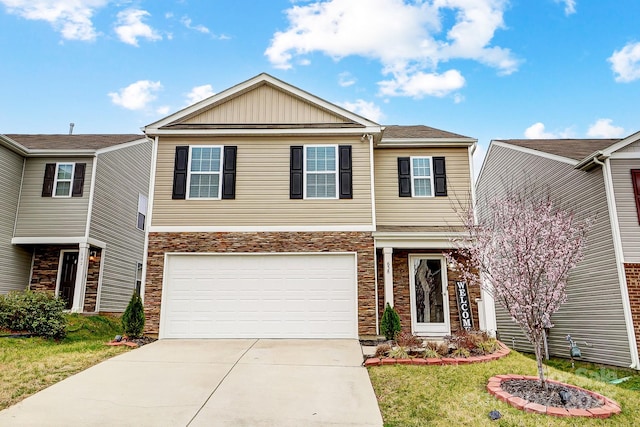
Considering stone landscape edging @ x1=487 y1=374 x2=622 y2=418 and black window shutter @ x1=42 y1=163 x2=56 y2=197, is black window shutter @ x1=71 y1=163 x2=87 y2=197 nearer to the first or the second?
black window shutter @ x1=42 y1=163 x2=56 y2=197

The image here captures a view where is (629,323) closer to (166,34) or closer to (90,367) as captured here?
(90,367)

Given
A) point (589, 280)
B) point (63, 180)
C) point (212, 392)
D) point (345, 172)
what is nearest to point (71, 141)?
point (63, 180)

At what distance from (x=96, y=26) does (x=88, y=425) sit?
13576 mm

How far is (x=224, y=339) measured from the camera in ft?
35.7

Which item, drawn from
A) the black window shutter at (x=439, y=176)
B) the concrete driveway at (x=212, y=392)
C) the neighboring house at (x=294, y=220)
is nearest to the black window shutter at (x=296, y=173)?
the neighboring house at (x=294, y=220)

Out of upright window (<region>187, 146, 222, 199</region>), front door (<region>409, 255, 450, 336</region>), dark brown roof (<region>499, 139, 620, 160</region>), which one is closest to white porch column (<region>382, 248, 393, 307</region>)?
front door (<region>409, 255, 450, 336</region>)

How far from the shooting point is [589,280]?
1140 centimetres

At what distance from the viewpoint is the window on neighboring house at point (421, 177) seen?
12.5 m

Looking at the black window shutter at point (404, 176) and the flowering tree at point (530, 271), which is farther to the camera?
the black window shutter at point (404, 176)

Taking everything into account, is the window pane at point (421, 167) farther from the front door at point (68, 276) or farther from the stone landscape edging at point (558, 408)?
the front door at point (68, 276)

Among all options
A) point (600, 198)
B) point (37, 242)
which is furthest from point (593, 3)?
point (37, 242)

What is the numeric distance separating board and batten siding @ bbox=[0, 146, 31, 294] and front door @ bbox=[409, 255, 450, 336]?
13194mm

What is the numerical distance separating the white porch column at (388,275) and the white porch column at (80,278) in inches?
399

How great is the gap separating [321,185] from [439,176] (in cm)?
356
